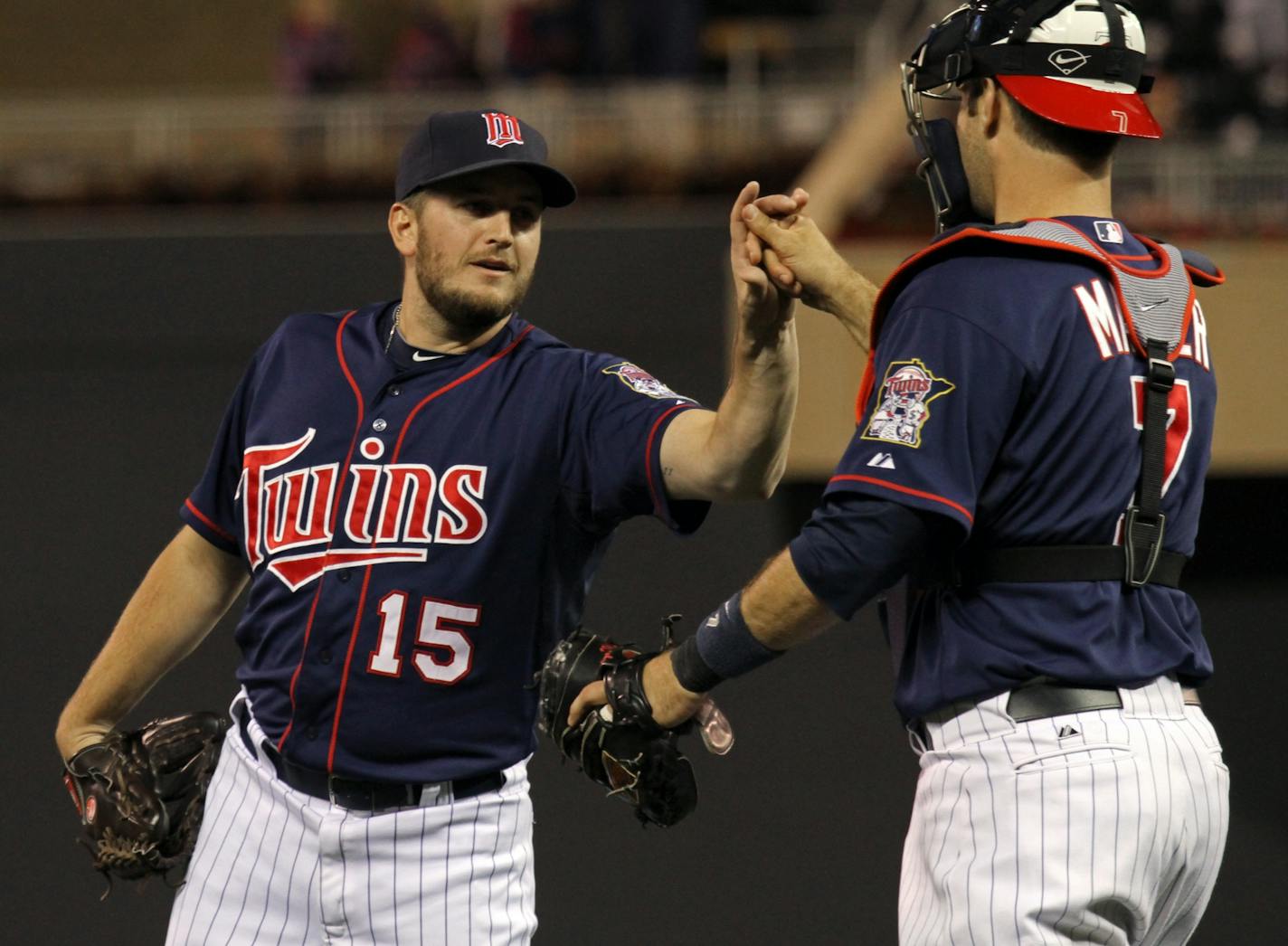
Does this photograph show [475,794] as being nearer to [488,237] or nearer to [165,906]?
[488,237]

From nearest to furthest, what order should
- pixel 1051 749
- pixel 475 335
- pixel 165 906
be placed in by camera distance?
1. pixel 1051 749
2. pixel 475 335
3. pixel 165 906

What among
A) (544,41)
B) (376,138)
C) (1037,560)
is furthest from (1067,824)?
(544,41)

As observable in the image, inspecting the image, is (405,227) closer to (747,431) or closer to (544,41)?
(747,431)

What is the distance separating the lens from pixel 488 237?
2521 millimetres

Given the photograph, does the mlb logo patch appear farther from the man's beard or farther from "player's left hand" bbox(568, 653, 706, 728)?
the man's beard

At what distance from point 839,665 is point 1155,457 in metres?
2.76

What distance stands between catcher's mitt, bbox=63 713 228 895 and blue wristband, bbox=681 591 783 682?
116 centimetres

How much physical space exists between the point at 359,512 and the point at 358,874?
56 centimetres

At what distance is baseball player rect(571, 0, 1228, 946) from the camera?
1.83 metres

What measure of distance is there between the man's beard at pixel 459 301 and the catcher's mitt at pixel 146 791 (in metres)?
0.85

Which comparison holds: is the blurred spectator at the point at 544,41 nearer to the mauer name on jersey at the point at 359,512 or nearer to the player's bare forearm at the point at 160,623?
the player's bare forearm at the point at 160,623

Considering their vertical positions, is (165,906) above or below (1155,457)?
below

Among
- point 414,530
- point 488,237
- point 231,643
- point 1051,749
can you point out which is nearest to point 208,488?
point 414,530

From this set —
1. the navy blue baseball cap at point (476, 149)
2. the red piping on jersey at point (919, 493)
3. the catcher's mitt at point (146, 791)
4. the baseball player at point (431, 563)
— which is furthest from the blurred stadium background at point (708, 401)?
the red piping on jersey at point (919, 493)
